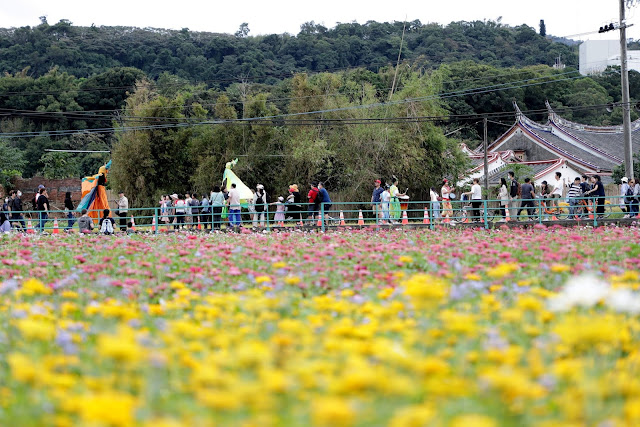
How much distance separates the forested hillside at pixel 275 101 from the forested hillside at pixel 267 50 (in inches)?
6.9

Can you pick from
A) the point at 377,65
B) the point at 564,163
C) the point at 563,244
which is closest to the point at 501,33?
the point at 377,65

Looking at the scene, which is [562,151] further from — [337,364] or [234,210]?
[337,364]

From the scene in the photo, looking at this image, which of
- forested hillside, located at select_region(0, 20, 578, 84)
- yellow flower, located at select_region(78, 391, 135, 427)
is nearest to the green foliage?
forested hillside, located at select_region(0, 20, 578, 84)

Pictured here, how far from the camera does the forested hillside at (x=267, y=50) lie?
62.6 m

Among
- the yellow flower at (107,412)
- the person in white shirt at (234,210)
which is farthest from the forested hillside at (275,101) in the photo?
the yellow flower at (107,412)

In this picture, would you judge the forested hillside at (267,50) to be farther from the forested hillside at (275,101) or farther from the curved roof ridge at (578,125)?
the curved roof ridge at (578,125)

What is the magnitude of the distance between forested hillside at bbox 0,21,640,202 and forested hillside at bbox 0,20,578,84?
0.18 m

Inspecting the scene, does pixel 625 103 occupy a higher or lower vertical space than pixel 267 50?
lower

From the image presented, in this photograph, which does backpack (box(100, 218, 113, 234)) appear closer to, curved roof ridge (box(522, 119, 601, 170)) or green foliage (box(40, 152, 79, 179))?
green foliage (box(40, 152, 79, 179))

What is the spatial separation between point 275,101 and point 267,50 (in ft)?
74.3

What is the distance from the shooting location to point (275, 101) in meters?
44.2

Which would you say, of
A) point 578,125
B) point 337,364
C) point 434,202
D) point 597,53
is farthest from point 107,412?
point 597,53

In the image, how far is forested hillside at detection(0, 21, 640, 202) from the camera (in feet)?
116

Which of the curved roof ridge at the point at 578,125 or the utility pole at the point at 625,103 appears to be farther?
the curved roof ridge at the point at 578,125
